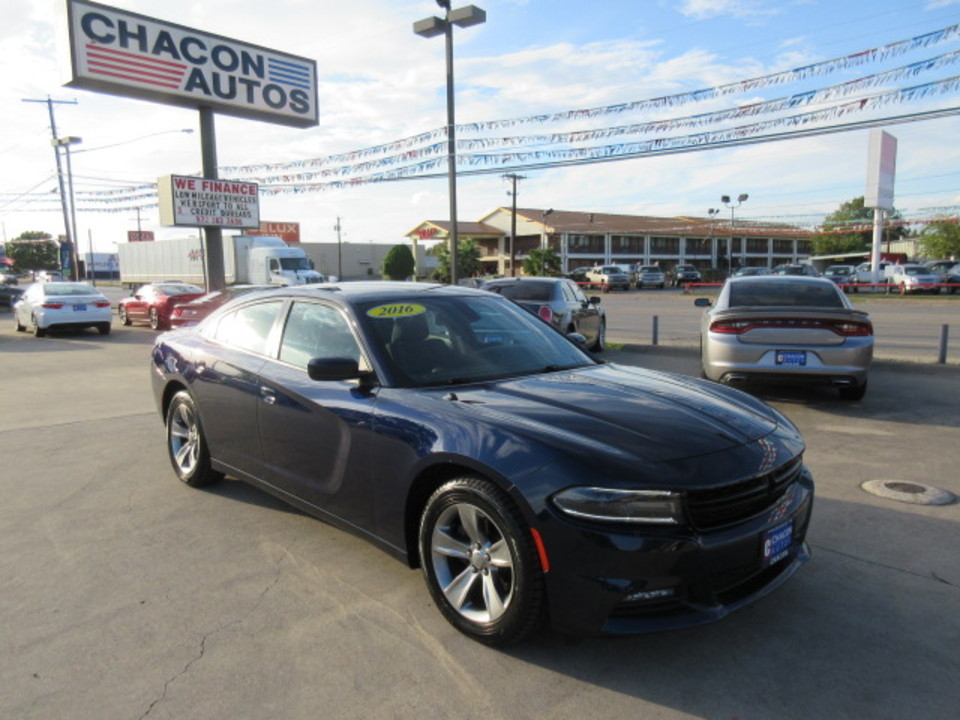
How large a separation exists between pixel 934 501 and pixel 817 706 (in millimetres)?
2767

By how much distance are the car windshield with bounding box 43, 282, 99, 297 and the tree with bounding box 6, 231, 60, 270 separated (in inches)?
3820

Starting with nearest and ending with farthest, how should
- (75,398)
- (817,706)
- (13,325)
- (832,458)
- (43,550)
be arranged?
(817,706)
(43,550)
(832,458)
(75,398)
(13,325)

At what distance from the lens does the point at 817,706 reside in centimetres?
248

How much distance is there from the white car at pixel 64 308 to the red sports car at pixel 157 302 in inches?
52.8

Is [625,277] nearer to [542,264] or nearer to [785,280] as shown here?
[542,264]

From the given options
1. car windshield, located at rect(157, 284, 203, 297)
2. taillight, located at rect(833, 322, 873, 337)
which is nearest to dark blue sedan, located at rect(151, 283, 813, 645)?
taillight, located at rect(833, 322, 873, 337)

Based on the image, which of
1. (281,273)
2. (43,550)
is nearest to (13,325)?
(281,273)

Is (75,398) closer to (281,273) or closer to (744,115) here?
(744,115)

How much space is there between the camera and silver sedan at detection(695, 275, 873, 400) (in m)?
7.07

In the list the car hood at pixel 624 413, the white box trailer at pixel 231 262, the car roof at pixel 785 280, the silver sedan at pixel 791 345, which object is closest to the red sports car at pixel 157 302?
the white box trailer at pixel 231 262

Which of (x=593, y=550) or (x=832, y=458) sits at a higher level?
(x=593, y=550)

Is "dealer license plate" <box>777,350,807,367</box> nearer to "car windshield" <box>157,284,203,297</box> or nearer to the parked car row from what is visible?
"car windshield" <box>157,284,203,297</box>

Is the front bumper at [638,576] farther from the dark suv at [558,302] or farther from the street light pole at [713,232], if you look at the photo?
the street light pole at [713,232]

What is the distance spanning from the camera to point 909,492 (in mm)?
4730
